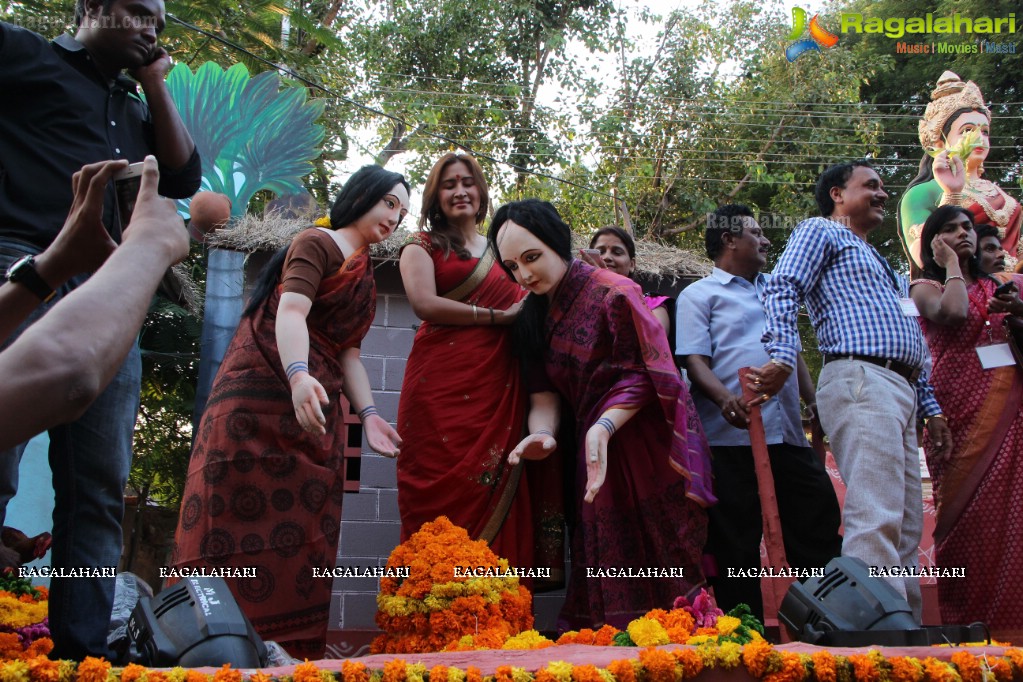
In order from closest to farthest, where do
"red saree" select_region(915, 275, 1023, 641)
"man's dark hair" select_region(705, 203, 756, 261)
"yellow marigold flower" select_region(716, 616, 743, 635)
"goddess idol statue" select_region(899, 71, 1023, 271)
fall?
"yellow marigold flower" select_region(716, 616, 743, 635) < "red saree" select_region(915, 275, 1023, 641) < "man's dark hair" select_region(705, 203, 756, 261) < "goddess idol statue" select_region(899, 71, 1023, 271)

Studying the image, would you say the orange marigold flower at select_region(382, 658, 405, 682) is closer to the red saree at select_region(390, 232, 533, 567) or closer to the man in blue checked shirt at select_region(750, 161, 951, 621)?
the red saree at select_region(390, 232, 533, 567)

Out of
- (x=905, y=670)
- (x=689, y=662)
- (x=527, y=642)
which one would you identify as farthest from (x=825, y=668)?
(x=527, y=642)

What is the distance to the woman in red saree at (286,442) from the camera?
131 inches

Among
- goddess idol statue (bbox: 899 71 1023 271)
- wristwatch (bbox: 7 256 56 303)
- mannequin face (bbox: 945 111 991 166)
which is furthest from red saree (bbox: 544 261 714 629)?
mannequin face (bbox: 945 111 991 166)

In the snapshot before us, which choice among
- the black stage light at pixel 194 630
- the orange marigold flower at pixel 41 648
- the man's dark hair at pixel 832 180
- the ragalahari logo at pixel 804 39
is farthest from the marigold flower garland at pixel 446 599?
the ragalahari logo at pixel 804 39

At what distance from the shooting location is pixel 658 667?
89.4 inches

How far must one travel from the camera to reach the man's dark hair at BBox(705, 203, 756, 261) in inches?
187

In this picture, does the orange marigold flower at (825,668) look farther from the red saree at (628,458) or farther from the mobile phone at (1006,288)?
the mobile phone at (1006,288)

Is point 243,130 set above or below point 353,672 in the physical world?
above

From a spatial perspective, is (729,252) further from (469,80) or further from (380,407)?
(469,80)

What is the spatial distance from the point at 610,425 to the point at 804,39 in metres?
13.3

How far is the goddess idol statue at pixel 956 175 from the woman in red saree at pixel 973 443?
7.05ft

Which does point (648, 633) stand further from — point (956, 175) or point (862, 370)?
point (956, 175)

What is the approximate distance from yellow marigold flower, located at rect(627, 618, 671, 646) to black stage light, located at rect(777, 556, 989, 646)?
0.38m
